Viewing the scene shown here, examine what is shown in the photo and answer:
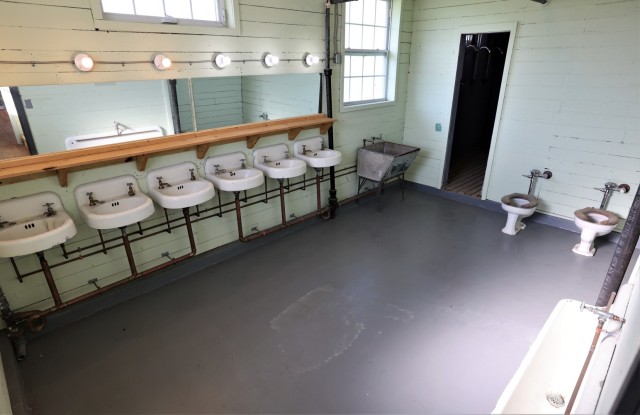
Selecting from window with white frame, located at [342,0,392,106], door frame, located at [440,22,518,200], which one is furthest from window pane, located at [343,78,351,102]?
door frame, located at [440,22,518,200]

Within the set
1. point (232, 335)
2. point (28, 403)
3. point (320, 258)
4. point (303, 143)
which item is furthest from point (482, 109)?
point (28, 403)

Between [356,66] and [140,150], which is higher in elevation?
[356,66]

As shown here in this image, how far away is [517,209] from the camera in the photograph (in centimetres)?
391

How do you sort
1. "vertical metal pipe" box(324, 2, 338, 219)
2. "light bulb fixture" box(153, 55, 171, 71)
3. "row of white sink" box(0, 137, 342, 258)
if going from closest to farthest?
"row of white sink" box(0, 137, 342, 258)
"light bulb fixture" box(153, 55, 171, 71)
"vertical metal pipe" box(324, 2, 338, 219)

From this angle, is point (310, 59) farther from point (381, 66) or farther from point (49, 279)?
point (49, 279)

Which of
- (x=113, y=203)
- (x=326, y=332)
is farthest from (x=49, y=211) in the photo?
(x=326, y=332)

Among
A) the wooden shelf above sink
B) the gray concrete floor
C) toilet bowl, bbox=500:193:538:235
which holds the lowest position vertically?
the gray concrete floor

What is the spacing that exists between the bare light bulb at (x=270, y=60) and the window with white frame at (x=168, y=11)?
1.59 ft

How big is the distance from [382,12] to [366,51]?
0.62 m

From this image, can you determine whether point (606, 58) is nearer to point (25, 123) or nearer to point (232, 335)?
point (232, 335)

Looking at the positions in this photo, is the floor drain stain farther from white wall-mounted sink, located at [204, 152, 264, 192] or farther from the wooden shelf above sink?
the wooden shelf above sink

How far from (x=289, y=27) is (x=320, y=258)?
2323mm

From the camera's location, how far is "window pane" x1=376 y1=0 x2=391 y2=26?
14.9 ft

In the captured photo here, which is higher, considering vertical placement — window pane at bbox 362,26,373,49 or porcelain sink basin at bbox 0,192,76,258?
window pane at bbox 362,26,373,49
